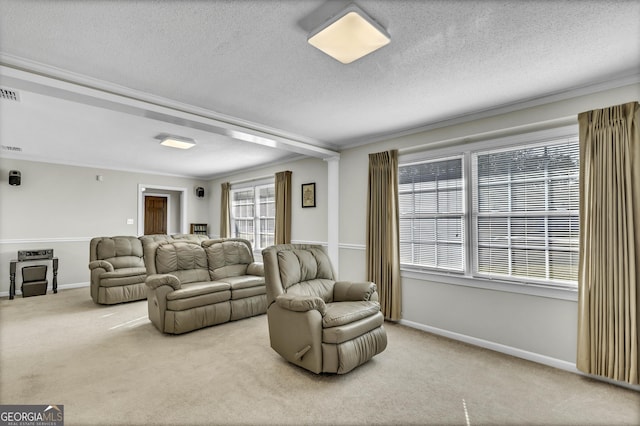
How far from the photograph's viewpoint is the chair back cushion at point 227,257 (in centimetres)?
457

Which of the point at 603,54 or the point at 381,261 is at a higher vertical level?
the point at 603,54

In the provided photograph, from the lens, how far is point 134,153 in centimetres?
Result: 545

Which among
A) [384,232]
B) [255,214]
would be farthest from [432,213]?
[255,214]

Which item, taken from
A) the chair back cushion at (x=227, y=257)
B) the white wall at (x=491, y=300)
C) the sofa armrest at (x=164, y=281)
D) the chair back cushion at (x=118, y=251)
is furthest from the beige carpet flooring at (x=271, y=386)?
the chair back cushion at (x=118, y=251)

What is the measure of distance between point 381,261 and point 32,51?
152 inches

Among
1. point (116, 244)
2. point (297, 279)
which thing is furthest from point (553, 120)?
point (116, 244)

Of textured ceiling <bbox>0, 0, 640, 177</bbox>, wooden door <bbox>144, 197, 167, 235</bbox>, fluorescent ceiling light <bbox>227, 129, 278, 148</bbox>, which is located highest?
textured ceiling <bbox>0, 0, 640, 177</bbox>

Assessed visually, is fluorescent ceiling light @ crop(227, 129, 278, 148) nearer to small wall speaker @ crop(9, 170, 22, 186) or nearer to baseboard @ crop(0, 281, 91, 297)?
small wall speaker @ crop(9, 170, 22, 186)

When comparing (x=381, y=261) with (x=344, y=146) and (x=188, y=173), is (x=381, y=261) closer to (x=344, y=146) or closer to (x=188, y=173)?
(x=344, y=146)

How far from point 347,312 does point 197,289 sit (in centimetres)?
205

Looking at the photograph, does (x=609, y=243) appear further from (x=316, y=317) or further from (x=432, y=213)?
(x=316, y=317)

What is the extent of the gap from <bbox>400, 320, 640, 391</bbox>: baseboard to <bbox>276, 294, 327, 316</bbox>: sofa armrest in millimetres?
1707

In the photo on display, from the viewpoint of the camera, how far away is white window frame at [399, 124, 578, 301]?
296 cm

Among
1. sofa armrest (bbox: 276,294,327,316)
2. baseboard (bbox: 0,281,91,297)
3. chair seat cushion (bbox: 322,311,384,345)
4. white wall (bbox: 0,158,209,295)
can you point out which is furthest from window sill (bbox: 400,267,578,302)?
baseboard (bbox: 0,281,91,297)
